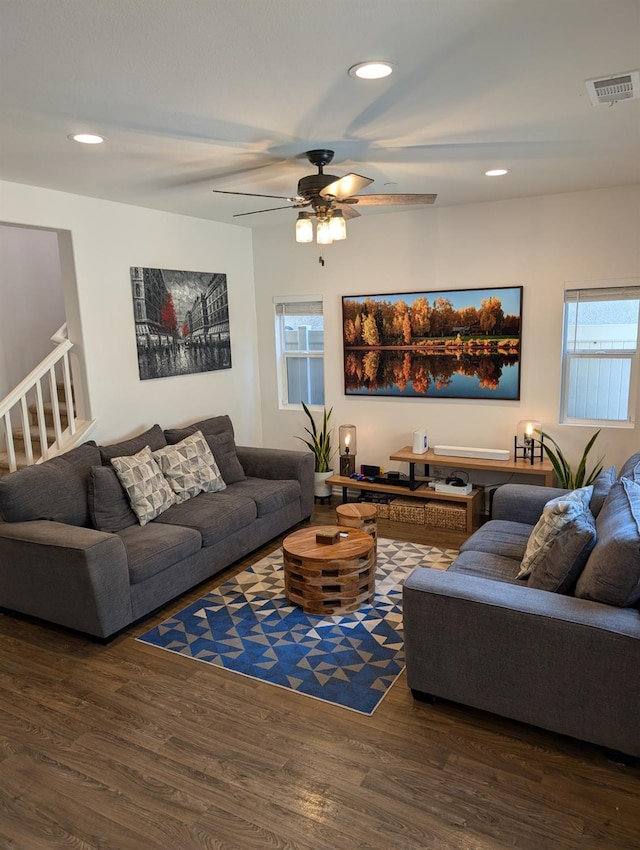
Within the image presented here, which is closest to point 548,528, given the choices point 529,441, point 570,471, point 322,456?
point 529,441

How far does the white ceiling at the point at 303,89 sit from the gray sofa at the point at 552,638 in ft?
5.92

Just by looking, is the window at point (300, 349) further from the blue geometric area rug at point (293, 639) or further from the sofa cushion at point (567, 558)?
the sofa cushion at point (567, 558)

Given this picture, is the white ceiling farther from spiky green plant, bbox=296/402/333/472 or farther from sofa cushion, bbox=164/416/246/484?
spiky green plant, bbox=296/402/333/472

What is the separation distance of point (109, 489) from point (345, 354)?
8.82ft

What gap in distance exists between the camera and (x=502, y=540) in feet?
10.8

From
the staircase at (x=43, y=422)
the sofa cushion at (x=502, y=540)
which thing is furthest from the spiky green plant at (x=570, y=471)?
the staircase at (x=43, y=422)

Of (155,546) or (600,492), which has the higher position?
(600,492)

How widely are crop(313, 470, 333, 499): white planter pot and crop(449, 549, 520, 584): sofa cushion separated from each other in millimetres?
2455

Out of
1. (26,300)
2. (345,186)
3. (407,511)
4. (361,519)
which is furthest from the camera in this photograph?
(26,300)

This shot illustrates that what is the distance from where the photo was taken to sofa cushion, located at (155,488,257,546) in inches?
148

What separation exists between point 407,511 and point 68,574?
9.31 ft

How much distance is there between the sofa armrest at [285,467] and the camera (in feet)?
15.7

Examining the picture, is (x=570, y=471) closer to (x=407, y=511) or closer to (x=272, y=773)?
Answer: (x=407, y=511)

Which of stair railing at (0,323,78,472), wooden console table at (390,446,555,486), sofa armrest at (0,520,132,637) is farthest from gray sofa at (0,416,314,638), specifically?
wooden console table at (390,446,555,486)
